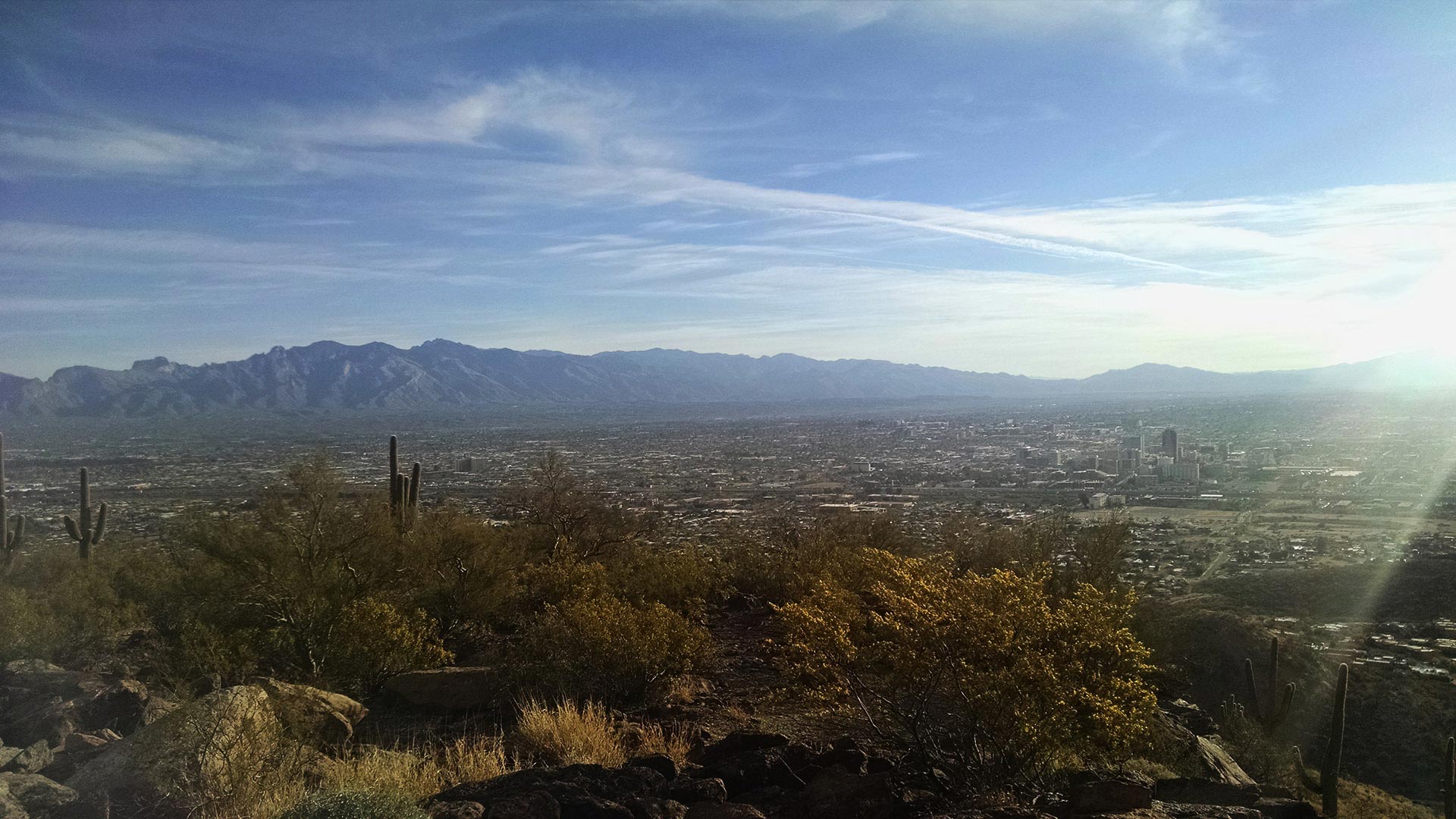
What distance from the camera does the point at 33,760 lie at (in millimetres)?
8570

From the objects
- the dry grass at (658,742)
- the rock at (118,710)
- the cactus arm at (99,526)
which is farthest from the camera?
the cactus arm at (99,526)

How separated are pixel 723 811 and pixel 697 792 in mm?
479

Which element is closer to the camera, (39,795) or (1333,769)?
(39,795)

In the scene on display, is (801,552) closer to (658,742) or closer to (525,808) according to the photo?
(658,742)

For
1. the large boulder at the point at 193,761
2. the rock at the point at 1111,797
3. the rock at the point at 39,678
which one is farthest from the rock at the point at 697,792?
the rock at the point at 39,678

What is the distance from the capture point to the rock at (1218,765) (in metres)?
9.87

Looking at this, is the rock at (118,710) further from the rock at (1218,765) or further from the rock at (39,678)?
the rock at (1218,765)

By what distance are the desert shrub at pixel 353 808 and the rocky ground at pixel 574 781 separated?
40 cm

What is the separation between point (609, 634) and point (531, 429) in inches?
5206

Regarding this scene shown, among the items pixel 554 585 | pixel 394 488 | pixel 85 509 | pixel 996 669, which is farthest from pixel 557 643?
pixel 85 509

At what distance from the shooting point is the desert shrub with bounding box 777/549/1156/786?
6703mm

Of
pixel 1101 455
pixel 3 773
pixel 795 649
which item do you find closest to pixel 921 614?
pixel 795 649

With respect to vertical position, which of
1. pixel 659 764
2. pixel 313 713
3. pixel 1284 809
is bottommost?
pixel 1284 809

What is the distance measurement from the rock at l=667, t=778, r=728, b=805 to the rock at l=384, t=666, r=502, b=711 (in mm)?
5328
